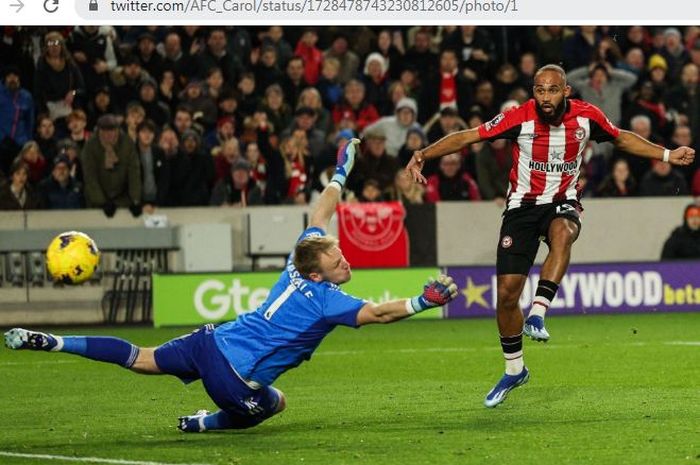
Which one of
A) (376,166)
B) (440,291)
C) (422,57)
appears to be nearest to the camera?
(440,291)

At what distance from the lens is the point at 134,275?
19.7 metres

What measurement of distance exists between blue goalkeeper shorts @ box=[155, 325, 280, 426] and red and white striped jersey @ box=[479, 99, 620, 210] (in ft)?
8.92

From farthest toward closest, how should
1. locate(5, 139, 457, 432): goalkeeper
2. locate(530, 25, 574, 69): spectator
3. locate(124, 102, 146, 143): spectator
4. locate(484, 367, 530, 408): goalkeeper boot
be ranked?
locate(530, 25, 574, 69): spectator
locate(124, 102, 146, 143): spectator
locate(484, 367, 530, 408): goalkeeper boot
locate(5, 139, 457, 432): goalkeeper

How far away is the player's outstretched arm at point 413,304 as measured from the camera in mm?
8172

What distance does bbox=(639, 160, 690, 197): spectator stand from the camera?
21.1m

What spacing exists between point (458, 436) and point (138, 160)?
36.9 ft

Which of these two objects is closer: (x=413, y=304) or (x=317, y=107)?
(x=413, y=304)

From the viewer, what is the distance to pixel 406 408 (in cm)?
1054

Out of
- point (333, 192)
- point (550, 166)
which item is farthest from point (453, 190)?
point (333, 192)

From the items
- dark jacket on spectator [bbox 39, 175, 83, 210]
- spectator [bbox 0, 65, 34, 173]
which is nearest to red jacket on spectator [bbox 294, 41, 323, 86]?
dark jacket on spectator [bbox 39, 175, 83, 210]

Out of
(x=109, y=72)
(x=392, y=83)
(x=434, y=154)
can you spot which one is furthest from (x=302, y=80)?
(x=434, y=154)

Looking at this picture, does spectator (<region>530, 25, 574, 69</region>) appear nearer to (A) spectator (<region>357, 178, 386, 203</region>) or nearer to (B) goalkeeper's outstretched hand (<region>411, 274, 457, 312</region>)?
(A) spectator (<region>357, 178, 386, 203</region>)

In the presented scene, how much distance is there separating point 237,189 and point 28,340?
1145 cm

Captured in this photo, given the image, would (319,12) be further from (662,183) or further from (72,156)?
(662,183)
